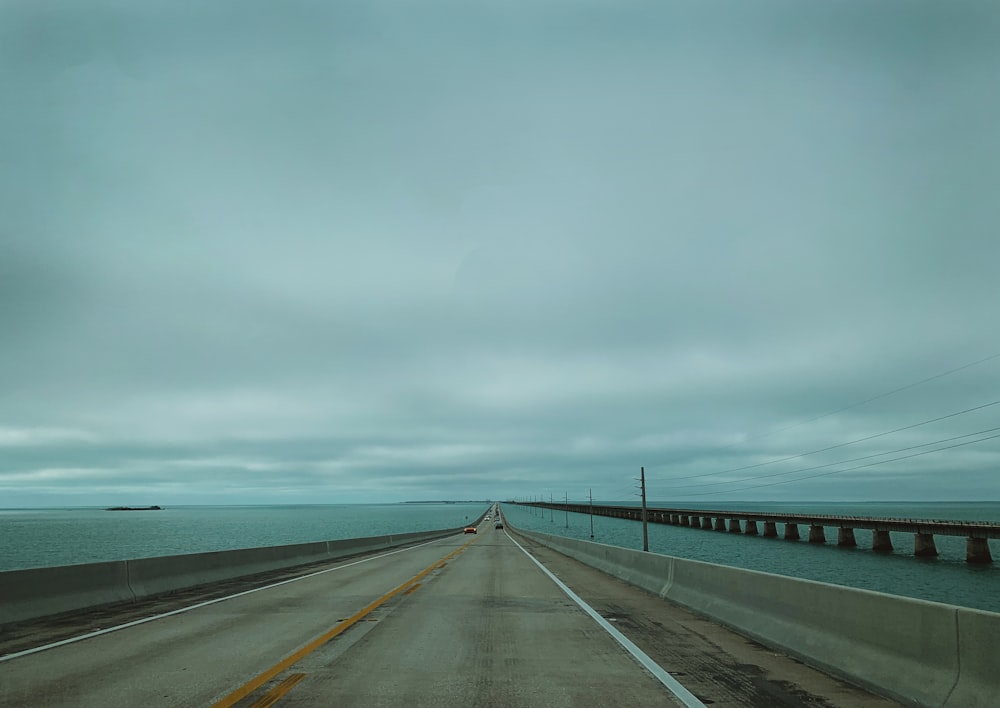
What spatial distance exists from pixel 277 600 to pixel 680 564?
888 centimetres

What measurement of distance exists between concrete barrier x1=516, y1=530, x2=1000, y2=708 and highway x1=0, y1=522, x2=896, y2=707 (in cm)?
31

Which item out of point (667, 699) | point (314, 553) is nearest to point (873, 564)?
point (314, 553)

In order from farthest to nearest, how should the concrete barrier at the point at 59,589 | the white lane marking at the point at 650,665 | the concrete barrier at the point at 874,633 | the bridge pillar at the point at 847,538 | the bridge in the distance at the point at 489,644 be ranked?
the bridge pillar at the point at 847,538 → the concrete barrier at the point at 59,589 → the white lane marking at the point at 650,665 → the bridge in the distance at the point at 489,644 → the concrete barrier at the point at 874,633

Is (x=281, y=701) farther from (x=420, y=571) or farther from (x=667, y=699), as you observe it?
(x=420, y=571)

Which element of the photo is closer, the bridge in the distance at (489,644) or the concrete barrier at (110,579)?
the bridge in the distance at (489,644)

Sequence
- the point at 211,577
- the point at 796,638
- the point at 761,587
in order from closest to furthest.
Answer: the point at 796,638, the point at 761,587, the point at 211,577

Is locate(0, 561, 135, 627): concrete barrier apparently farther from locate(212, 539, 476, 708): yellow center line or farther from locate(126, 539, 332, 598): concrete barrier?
locate(212, 539, 476, 708): yellow center line

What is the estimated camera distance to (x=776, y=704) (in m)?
6.55

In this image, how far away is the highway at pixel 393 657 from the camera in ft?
22.4

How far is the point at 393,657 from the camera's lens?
866cm

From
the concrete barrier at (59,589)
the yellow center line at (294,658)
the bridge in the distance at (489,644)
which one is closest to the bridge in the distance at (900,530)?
the bridge in the distance at (489,644)

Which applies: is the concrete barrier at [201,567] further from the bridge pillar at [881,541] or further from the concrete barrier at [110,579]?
the bridge pillar at [881,541]

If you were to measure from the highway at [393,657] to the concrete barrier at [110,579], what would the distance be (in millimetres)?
618

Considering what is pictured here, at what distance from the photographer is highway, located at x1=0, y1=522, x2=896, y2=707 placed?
681cm
